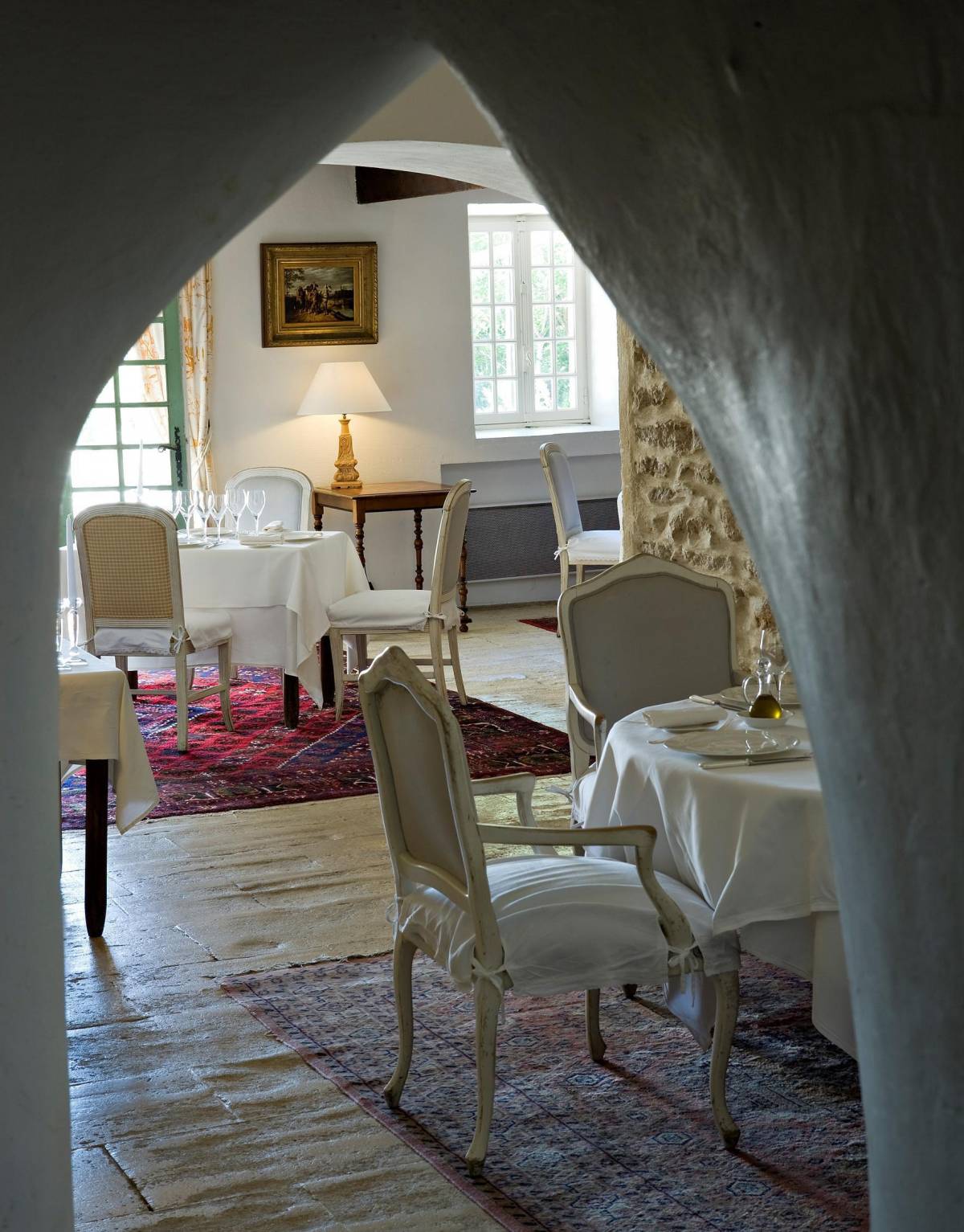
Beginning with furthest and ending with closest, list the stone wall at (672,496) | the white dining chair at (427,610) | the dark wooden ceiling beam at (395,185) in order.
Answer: the dark wooden ceiling beam at (395,185) < the white dining chair at (427,610) < the stone wall at (672,496)

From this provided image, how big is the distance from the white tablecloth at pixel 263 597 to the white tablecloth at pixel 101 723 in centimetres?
227

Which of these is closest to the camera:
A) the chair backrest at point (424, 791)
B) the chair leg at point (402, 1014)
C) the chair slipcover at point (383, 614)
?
the chair backrest at point (424, 791)

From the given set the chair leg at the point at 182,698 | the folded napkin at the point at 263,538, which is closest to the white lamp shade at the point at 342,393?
the folded napkin at the point at 263,538

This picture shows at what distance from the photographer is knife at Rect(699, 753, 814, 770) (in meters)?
2.90

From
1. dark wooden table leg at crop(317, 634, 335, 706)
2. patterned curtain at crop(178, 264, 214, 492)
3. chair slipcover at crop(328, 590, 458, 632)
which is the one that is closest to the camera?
chair slipcover at crop(328, 590, 458, 632)

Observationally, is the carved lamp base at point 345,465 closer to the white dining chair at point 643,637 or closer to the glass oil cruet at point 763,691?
the white dining chair at point 643,637

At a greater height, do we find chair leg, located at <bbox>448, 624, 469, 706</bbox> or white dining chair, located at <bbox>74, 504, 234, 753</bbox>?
white dining chair, located at <bbox>74, 504, 234, 753</bbox>

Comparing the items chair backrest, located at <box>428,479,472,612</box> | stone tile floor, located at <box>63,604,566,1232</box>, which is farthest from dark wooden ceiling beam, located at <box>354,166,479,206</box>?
stone tile floor, located at <box>63,604,566,1232</box>

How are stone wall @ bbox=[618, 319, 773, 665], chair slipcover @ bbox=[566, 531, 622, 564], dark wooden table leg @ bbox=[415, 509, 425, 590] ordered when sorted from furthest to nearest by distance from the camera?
dark wooden table leg @ bbox=[415, 509, 425, 590] < chair slipcover @ bbox=[566, 531, 622, 564] < stone wall @ bbox=[618, 319, 773, 665]

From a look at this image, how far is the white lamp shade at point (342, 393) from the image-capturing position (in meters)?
8.30

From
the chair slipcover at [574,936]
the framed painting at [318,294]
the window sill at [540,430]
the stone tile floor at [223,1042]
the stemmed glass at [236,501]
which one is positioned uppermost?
the framed painting at [318,294]

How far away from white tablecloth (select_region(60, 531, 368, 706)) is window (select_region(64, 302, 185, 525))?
230 centimetres

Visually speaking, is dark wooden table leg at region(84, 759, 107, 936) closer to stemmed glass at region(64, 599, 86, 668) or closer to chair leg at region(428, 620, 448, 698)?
stemmed glass at region(64, 599, 86, 668)

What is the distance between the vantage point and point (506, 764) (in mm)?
5527
